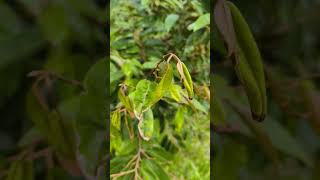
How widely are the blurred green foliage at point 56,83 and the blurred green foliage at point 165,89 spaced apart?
111 mm

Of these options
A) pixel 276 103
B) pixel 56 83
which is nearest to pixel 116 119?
pixel 56 83

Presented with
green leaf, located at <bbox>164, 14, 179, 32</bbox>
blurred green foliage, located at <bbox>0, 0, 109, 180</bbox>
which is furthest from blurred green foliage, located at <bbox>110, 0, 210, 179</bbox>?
blurred green foliage, located at <bbox>0, 0, 109, 180</bbox>

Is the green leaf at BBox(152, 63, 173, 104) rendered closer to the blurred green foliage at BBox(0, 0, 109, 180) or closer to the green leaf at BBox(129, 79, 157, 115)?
the green leaf at BBox(129, 79, 157, 115)

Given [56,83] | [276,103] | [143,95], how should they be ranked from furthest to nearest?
1. [276,103]
2. [56,83]
3. [143,95]

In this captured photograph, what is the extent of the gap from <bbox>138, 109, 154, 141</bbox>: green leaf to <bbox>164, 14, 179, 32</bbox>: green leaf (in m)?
0.07

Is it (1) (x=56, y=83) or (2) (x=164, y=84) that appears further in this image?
(1) (x=56, y=83)

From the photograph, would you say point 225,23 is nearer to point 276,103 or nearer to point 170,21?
point 170,21

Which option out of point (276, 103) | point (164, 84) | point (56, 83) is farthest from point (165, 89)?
point (276, 103)

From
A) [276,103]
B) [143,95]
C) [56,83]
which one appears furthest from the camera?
[276,103]

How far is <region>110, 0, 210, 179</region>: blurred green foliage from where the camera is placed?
639mm

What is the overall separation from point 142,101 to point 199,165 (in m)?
0.08

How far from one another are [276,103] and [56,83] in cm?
29

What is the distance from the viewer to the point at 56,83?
883 millimetres

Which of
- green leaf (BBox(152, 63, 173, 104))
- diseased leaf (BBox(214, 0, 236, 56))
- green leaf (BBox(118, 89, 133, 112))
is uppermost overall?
diseased leaf (BBox(214, 0, 236, 56))
